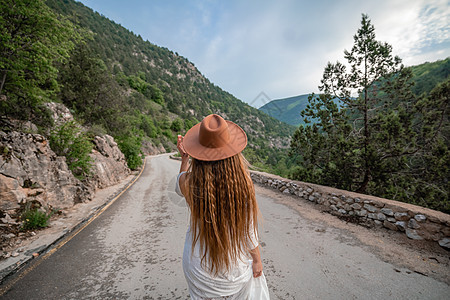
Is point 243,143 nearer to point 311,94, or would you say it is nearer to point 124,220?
point 124,220

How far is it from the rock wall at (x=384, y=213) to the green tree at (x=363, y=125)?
1.84m

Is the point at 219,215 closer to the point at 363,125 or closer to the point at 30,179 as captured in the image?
the point at 30,179

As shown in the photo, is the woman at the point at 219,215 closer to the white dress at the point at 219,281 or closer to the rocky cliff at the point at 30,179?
the white dress at the point at 219,281

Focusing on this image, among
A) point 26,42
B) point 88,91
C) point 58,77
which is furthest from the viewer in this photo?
point 88,91

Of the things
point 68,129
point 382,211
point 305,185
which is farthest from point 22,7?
point 382,211

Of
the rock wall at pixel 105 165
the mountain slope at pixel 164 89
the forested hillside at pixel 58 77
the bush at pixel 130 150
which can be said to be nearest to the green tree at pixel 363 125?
the forested hillside at pixel 58 77

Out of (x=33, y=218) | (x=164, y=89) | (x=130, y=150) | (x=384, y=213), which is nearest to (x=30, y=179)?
(x=33, y=218)

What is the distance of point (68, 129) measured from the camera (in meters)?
7.08

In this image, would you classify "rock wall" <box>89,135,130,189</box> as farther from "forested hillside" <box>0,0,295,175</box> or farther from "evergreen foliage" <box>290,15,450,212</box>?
"evergreen foliage" <box>290,15,450,212</box>

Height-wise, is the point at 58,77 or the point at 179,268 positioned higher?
the point at 58,77

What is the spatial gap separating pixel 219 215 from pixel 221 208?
58 mm

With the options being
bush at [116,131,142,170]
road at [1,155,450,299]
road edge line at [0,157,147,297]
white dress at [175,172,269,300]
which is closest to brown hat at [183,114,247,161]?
white dress at [175,172,269,300]

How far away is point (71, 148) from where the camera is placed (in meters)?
7.14

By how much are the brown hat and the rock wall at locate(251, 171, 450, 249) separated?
4630mm
